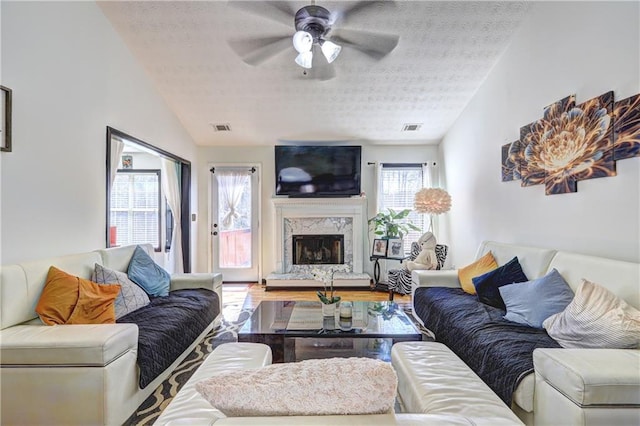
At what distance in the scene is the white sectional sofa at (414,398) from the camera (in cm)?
83

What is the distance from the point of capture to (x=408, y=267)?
13.8ft

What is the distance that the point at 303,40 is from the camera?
7.66 ft

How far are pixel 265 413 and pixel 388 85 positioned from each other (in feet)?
13.1

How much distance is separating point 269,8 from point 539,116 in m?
2.49

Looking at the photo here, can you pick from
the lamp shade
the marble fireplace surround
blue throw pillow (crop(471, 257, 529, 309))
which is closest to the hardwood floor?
the marble fireplace surround

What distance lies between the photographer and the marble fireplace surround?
550cm

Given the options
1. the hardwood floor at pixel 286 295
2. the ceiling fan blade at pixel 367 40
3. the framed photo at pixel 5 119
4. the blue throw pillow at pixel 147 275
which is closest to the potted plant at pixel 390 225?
the hardwood floor at pixel 286 295

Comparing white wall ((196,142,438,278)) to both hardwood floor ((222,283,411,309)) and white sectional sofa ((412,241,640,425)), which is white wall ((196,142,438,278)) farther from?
white sectional sofa ((412,241,640,425))

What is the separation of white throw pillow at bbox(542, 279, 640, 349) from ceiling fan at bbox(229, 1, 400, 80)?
2.10 meters

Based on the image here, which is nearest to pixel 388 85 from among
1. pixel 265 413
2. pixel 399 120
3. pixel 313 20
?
pixel 399 120

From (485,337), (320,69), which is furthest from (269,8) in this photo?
(485,337)

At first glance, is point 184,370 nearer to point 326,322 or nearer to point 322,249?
point 326,322

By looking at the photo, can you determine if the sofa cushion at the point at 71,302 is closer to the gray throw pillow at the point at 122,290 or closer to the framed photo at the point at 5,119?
the gray throw pillow at the point at 122,290

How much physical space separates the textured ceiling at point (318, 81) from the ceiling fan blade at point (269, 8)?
455 millimetres
